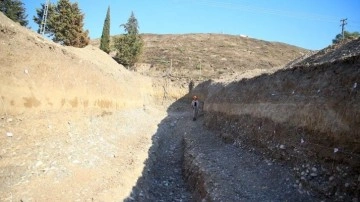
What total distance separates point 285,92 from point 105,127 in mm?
9702

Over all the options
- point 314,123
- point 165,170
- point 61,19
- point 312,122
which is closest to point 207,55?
point 61,19

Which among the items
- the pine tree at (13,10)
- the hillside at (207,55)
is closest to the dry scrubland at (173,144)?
the pine tree at (13,10)

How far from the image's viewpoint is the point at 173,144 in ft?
68.1

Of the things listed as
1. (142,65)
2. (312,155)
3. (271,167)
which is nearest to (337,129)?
(312,155)

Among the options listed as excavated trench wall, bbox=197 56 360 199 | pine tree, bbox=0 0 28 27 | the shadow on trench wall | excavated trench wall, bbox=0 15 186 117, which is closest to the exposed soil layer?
excavated trench wall, bbox=197 56 360 199

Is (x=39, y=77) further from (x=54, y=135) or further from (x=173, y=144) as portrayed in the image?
(x=173, y=144)

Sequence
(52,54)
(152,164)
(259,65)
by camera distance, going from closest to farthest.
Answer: (52,54) < (152,164) < (259,65)

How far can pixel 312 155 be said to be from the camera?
31.0 feet

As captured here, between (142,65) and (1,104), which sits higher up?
(142,65)

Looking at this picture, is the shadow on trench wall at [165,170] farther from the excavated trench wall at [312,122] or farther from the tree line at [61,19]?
the tree line at [61,19]

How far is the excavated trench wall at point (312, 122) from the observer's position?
26.6 ft

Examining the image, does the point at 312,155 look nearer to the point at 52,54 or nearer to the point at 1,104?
the point at 1,104

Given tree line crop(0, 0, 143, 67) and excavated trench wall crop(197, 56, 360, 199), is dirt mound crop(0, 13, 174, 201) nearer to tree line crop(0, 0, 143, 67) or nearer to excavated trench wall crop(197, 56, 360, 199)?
excavated trench wall crop(197, 56, 360, 199)

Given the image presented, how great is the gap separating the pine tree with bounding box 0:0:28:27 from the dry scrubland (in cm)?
2016
